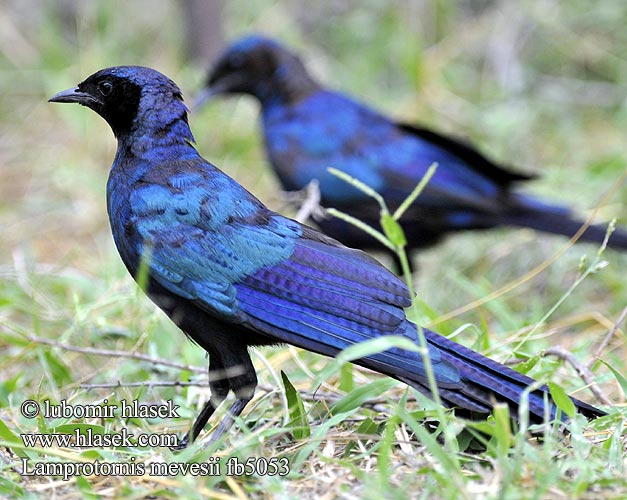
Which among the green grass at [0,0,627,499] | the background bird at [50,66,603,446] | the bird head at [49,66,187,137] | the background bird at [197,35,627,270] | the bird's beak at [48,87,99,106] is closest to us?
the green grass at [0,0,627,499]

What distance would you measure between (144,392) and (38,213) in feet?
12.6

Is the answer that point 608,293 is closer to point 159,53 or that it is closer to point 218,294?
point 218,294

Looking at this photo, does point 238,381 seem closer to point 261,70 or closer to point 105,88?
point 105,88

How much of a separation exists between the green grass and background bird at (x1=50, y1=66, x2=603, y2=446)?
0.16m

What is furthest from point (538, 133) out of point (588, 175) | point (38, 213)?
point (38, 213)

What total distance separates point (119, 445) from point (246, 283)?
0.67 m

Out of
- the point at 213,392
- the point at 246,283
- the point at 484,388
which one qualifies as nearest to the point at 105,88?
the point at 246,283

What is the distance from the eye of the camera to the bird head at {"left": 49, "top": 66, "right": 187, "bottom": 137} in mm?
3533

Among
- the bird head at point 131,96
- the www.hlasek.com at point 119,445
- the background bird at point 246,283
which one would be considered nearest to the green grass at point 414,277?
the www.hlasek.com at point 119,445

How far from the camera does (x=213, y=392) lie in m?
3.36

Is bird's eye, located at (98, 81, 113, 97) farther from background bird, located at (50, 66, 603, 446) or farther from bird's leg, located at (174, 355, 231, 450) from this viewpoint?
bird's leg, located at (174, 355, 231, 450)

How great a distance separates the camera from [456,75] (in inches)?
335

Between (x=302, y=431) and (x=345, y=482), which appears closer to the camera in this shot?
(x=345, y=482)

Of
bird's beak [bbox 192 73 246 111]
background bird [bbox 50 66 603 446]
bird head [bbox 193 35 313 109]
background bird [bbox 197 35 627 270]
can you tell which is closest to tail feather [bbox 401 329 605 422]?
background bird [bbox 50 66 603 446]
